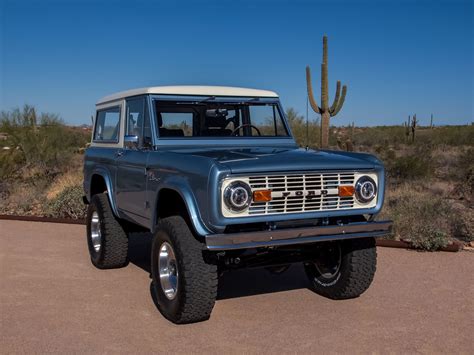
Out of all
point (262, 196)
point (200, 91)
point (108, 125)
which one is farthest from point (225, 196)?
point (108, 125)

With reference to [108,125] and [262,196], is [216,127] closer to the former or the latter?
[108,125]

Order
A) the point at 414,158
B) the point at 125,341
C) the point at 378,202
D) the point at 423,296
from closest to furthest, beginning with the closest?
1. the point at 125,341
2. the point at 378,202
3. the point at 423,296
4. the point at 414,158

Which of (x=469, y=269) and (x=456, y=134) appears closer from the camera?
(x=469, y=269)

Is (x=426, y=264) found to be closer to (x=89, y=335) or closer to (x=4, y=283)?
(x=89, y=335)

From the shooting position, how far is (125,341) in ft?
14.9

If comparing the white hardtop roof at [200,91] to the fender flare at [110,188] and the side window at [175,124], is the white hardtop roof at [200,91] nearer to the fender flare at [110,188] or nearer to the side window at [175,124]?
the side window at [175,124]

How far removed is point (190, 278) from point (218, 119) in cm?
223

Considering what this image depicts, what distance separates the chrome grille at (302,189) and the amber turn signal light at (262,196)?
37 mm

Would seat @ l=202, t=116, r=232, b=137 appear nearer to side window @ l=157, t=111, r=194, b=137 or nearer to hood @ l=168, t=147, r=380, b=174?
side window @ l=157, t=111, r=194, b=137

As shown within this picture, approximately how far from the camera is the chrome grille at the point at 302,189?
15.1ft

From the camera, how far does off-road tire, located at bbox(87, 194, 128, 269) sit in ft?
22.4

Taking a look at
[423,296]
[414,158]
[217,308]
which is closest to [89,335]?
[217,308]

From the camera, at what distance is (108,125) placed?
7371mm

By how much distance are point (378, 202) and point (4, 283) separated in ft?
13.8
